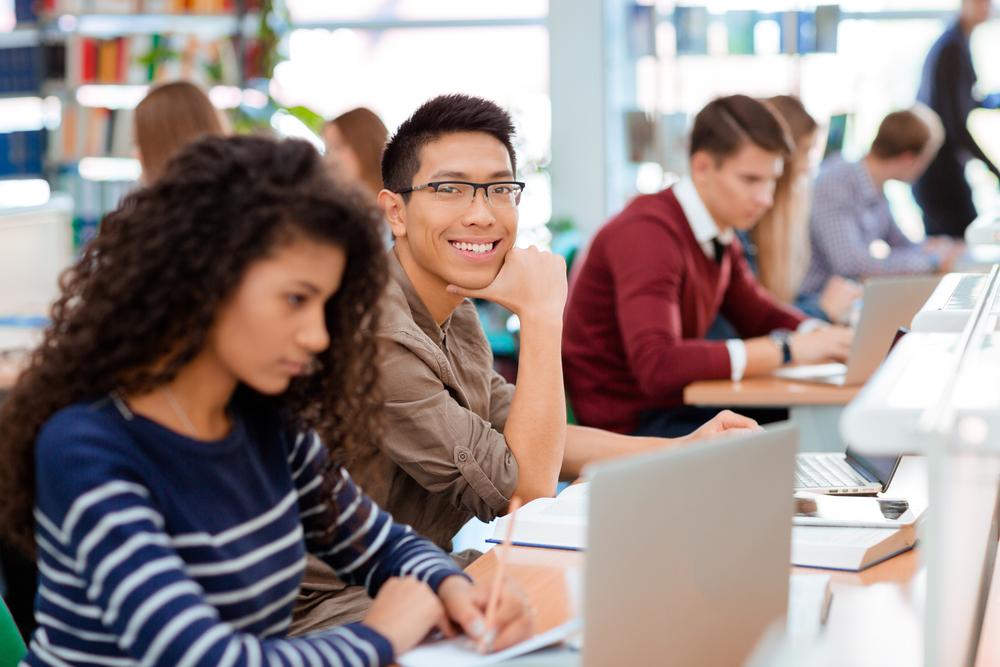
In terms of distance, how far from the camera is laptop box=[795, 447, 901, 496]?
1833 mm

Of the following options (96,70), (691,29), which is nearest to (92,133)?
(96,70)

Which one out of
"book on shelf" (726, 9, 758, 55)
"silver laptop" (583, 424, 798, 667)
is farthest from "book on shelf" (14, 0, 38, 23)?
"silver laptop" (583, 424, 798, 667)

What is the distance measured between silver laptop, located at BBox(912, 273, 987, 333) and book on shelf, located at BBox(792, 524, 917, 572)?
12.1 inches

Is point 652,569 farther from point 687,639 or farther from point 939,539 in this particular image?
point 939,539

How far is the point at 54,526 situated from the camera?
1119mm

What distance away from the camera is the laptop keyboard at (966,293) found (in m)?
1.33

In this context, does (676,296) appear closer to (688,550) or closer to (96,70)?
(688,550)

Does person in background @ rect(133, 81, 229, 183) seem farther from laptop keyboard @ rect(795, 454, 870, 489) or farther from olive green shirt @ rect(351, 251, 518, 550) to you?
laptop keyboard @ rect(795, 454, 870, 489)

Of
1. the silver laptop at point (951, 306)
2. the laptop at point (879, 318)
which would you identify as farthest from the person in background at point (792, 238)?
the silver laptop at point (951, 306)

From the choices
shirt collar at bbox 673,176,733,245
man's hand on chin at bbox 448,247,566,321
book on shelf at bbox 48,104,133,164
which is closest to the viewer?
man's hand on chin at bbox 448,247,566,321

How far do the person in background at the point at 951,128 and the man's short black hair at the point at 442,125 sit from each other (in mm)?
4489

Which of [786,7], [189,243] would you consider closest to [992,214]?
[189,243]

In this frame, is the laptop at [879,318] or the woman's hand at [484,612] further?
the laptop at [879,318]

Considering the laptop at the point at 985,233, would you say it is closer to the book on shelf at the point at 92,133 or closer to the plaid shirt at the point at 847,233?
the plaid shirt at the point at 847,233
